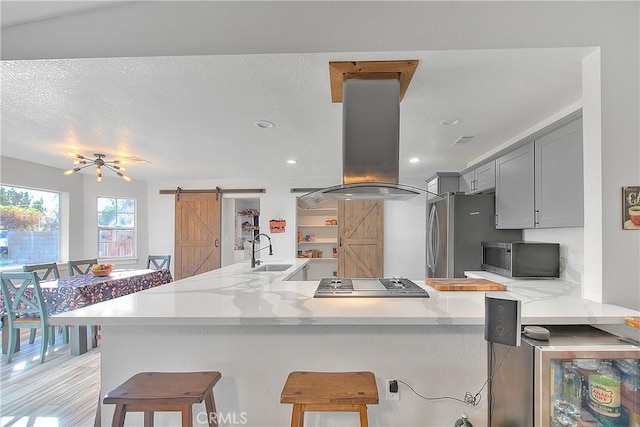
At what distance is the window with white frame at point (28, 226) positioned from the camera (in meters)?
4.03

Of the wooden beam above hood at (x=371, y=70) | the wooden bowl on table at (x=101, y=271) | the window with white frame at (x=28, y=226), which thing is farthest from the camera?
the window with white frame at (x=28, y=226)

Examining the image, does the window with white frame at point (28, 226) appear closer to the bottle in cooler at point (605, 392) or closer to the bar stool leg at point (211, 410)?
the bar stool leg at point (211, 410)

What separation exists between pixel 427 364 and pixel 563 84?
2.03m

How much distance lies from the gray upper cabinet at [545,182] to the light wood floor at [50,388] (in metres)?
3.74

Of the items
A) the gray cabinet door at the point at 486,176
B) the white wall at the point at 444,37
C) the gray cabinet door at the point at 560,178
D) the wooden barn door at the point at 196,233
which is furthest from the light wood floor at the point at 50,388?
the gray cabinet door at the point at 486,176

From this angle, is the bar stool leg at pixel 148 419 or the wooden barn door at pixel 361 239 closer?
the bar stool leg at pixel 148 419

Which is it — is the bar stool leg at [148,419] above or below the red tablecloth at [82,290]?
below

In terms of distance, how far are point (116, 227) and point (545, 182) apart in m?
6.67

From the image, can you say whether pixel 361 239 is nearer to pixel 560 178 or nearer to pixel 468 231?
pixel 468 231

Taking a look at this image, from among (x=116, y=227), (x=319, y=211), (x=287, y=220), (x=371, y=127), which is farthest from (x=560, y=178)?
(x=116, y=227)

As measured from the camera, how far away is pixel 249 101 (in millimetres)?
2189

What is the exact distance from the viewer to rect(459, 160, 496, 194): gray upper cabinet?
323 cm

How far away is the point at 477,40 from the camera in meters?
1.57

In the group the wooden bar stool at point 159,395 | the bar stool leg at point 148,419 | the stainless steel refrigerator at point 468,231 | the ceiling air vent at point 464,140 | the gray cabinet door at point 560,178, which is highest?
the ceiling air vent at point 464,140
